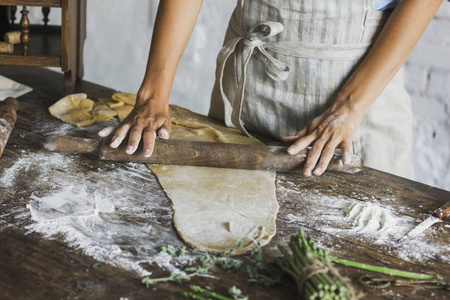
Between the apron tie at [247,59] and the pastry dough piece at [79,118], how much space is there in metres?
0.47

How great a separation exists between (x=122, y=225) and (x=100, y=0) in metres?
3.05

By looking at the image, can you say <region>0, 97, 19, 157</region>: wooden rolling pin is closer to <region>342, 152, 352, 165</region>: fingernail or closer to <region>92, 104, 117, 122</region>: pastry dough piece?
<region>92, 104, 117, 122</region>: pastry dough piece

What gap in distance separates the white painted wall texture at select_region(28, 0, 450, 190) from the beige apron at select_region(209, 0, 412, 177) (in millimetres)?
1178

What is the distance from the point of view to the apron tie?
1501 millimetres

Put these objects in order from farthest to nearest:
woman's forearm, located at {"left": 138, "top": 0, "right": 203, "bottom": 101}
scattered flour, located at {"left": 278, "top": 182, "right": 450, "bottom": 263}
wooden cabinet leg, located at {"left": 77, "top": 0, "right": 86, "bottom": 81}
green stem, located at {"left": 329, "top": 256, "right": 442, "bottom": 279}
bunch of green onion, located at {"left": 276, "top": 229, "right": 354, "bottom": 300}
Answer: wooden cabinet leg, located at {"left": 77, "top": 0, "right": 86, "bottom": 81}
woman's forearm, located at {"left": 138, "top": 0, "right": 203, "bottom": 101}
scattered flour, located at {"left": 278, "top": 182, "right": 450, "bottom": 263}
green stem, located at {"left": 329, "top": 256, "right": 442, "bottom": 279}
bunch of green onion, located at {"left": 276, "top": 229, "right": 354, "bottom": 300}

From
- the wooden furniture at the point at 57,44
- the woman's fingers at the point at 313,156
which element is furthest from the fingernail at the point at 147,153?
the wooden furniture at the point at 57,44

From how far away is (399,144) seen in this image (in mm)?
1619

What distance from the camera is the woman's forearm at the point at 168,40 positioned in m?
1.57

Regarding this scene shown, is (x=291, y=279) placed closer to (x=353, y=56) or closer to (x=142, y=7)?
(x=353, y=56)

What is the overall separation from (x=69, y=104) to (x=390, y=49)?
3.63ft

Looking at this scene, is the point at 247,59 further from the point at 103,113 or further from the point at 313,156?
the point at 103,113

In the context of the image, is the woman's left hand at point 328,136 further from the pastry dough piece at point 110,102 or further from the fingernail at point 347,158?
the pastry dough piece at point 110,102

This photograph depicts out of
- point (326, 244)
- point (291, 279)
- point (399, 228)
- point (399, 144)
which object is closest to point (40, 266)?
point (291, 279)

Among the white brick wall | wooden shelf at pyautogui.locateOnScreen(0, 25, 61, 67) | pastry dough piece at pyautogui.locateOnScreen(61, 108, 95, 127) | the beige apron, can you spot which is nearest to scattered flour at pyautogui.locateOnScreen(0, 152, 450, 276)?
pastry dough piece at pyautogui.locateOnScreen(61, 108, 95, 127)
